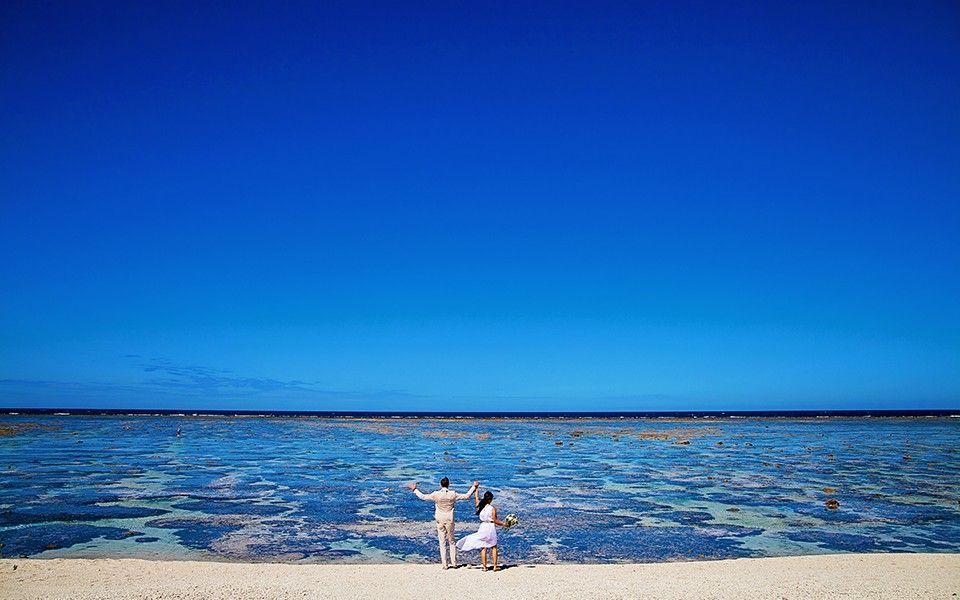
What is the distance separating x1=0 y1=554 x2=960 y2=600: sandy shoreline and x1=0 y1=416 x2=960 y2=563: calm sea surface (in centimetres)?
243

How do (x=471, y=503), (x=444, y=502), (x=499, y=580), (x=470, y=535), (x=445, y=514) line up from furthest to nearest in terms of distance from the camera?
(x=471, y=503) < (x=445, y=514) < (x=444, y=502) < (x=470, y=535) < (x=499, y=580)

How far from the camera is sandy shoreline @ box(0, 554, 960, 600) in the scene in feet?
43.2

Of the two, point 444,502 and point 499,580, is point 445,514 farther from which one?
point 499,580

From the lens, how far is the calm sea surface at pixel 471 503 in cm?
1889

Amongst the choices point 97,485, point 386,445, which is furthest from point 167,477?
point 386,445

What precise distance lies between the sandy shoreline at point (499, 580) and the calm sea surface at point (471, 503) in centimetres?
243

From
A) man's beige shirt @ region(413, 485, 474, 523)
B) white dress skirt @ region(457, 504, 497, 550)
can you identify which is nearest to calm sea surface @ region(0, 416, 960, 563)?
man's beige shirt @ region(413, 485, 474, 523)

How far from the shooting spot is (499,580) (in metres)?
14.3

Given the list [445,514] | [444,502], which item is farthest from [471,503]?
[444,502]

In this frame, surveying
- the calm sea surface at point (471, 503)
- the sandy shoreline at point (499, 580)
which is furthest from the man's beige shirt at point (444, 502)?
the calm sea surface at point (471, 503)

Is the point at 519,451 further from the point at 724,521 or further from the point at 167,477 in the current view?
the point at 724,521

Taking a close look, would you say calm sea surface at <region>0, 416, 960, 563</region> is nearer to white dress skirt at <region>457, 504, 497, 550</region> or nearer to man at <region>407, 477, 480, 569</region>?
man at <region>407, 477, 480, 569</region>

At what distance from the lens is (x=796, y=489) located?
98.5 feet

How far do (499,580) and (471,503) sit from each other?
512 inches
